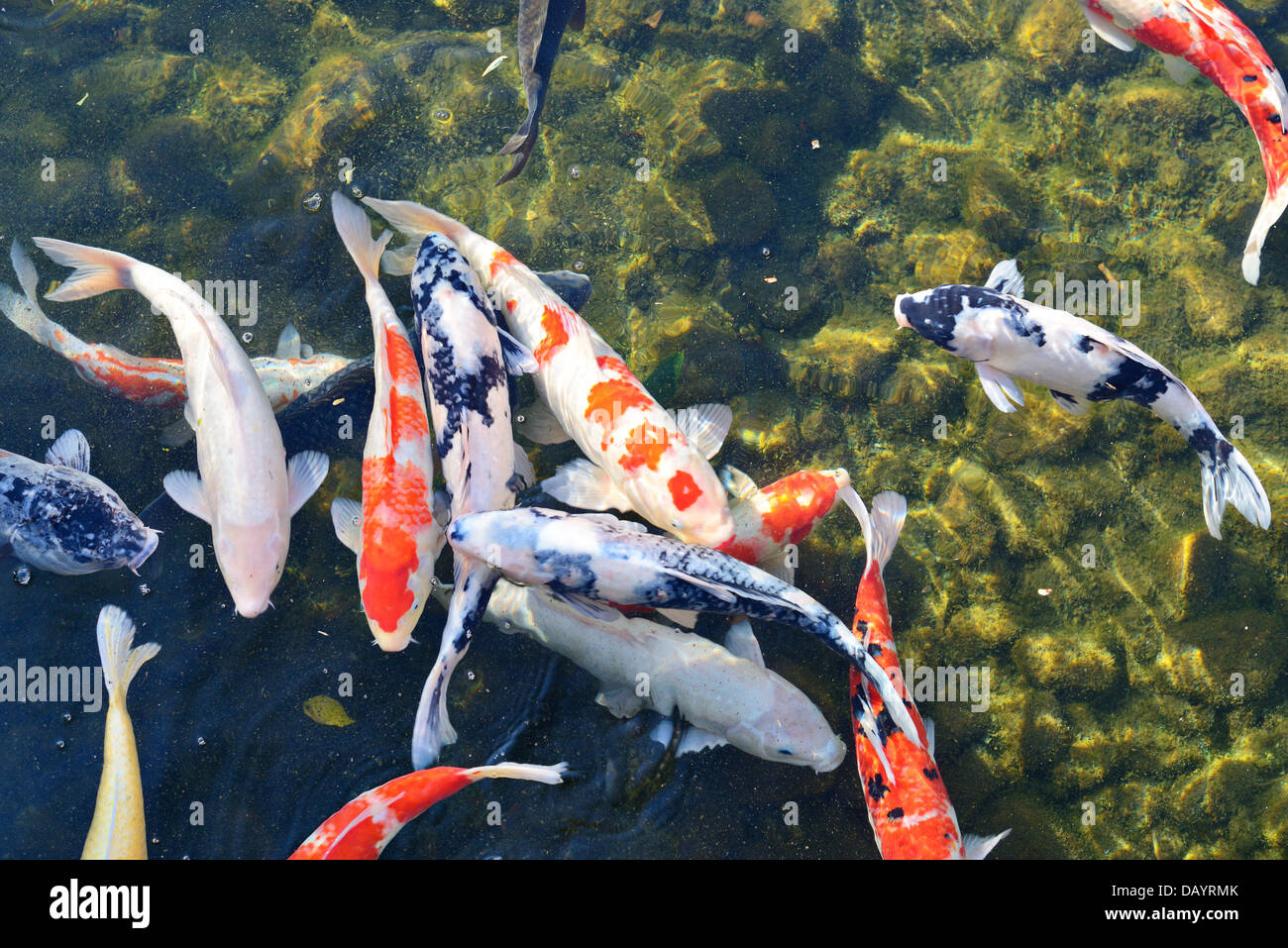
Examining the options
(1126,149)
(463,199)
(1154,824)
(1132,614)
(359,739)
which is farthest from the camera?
(1126,149)

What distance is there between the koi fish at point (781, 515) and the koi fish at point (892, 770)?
0.65ft

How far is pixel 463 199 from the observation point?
18.3 feet

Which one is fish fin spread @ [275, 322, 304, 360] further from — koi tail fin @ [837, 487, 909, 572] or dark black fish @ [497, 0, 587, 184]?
koi tail fin @ [837, 487, 909, 572]

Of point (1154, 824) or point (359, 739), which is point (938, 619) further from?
point (359, 739)

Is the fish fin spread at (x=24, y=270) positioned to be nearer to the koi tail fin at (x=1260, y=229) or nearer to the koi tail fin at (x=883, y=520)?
the koi tail fin at (x=883, y=520)

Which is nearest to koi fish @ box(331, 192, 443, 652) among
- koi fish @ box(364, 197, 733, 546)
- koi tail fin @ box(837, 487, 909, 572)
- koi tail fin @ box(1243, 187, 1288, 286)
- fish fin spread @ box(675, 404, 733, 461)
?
koi fish @ box(364, 197, 733, 546)

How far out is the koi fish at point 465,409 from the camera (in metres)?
4.07

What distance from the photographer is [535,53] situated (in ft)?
16.4

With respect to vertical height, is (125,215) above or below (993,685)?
above

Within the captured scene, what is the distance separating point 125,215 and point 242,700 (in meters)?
3.43

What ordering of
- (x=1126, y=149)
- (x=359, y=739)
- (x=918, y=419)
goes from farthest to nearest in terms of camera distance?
(x=1126, y=149) < (x=918, y=419) < (x=359, y=739)

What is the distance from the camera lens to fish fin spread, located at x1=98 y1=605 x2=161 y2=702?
13.5ft

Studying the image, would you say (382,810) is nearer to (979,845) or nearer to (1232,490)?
(979,845)

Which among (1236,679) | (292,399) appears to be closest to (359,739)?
(292,399)
